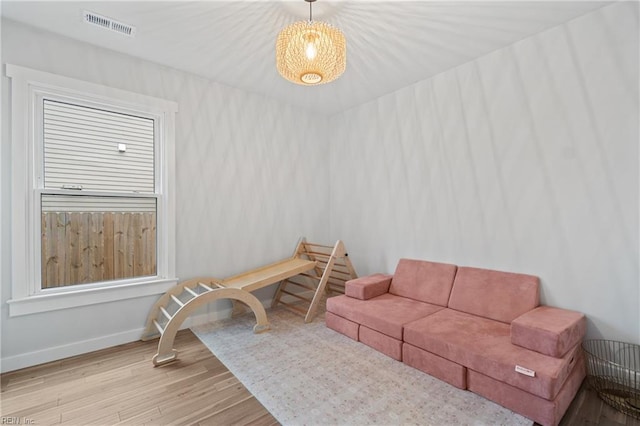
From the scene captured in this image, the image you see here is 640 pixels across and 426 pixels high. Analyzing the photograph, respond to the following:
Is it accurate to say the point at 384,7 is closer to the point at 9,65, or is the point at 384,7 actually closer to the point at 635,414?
the point at 9,65

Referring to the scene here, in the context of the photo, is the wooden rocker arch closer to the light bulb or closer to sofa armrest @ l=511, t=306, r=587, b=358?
the light bulb

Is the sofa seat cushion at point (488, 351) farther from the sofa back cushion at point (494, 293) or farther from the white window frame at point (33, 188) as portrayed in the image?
the white window frame at point (33, 188)

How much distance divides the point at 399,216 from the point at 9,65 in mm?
3830

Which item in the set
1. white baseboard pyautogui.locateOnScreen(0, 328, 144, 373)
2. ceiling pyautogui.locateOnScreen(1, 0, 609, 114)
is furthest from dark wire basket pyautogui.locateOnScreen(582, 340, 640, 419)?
white baseboard pyautogui.locateOnScreen(0, 328, 144, 373)

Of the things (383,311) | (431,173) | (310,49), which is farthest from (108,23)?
(383,311)

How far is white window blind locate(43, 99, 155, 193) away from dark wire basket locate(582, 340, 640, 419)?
4093 millimetres

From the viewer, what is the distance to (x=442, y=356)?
2211 mm

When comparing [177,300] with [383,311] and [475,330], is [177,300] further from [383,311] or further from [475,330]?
[475,330]

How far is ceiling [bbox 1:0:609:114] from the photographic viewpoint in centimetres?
218

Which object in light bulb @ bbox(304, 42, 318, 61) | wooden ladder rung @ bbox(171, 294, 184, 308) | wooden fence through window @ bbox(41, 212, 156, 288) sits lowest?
wooden ladder rung @ bbox(171, 294, 184, 308)

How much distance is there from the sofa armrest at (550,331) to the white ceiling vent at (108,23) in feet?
12.3

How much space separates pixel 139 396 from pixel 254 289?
1.34 m

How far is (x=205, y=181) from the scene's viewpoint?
3361mm

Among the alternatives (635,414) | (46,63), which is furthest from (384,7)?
(635,414)
